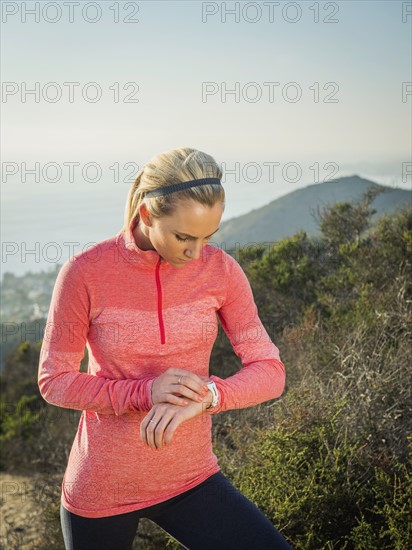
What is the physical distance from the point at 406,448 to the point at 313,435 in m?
0.72

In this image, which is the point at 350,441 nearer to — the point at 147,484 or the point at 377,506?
the point at 377,506

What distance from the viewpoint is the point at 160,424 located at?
1.69 m

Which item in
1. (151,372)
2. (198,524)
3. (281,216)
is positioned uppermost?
(151,372)

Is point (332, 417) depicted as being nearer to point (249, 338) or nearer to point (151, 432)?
point (249, 338)

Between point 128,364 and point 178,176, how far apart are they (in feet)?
1.87

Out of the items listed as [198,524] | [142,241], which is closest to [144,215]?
[142,241]

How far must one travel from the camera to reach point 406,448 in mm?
4121

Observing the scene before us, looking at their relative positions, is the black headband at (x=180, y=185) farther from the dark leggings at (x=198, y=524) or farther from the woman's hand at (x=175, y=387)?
the dark leggings at (x=198, y=524)

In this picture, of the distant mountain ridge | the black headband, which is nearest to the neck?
the black headband

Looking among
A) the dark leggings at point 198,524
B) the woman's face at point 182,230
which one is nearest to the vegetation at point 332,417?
the dark leggings at point 198,524

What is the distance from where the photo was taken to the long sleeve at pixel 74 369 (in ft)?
5.81

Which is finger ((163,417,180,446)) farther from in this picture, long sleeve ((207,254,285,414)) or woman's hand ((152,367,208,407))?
long sleeve ((207,254,285,414))

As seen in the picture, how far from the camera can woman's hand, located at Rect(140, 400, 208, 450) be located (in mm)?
1687

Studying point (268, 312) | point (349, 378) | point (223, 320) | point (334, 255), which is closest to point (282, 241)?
point (334, 255)
